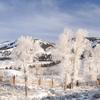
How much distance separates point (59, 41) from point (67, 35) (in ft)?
6.58

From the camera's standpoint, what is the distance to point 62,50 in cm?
6203

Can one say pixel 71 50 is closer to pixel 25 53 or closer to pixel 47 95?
pixel 25 53

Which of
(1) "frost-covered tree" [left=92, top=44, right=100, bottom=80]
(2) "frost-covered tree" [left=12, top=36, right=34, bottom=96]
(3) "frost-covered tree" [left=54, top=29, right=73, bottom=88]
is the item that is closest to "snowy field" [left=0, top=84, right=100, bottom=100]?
(2) "frost-covered tree" [left=12, top=36, right=34, bottom=96]

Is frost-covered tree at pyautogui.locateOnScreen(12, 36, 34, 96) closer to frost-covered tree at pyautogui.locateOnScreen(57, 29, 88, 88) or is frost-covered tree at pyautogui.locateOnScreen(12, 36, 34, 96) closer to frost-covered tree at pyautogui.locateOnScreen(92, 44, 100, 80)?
frost-covered tree at pyautogui.locateOnScreen(57, 29, 88, 88)

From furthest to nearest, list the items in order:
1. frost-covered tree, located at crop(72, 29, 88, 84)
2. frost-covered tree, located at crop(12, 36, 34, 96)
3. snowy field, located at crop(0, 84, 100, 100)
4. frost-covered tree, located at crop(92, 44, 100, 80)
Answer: frost-covered tree, located at crop(92, 44, 100, 80)
frost-covered tree, located at crop(72, 29, 88, 84)
frost-covered tree, located at crop(12, 36, 34, 96)
snowy field, located at crop(0, 84, 100, 100)

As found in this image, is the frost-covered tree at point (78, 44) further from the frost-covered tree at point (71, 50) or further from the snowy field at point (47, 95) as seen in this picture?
the snowy field at point (47, 95)

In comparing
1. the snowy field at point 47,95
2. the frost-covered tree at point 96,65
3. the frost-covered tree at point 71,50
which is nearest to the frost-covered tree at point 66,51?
the frost-covered tree at point 71,50

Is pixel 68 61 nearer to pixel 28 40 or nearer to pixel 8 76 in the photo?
pixel 28 40

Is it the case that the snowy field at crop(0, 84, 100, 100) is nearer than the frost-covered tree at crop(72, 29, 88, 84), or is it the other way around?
the snowy field at crop(0, 84, 100, 100)

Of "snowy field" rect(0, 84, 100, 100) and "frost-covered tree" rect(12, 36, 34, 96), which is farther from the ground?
"frost-covered tree" rect(12, 36, 34, 96)

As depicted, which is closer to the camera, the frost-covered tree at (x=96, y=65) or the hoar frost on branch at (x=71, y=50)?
the hoar frost on branch at (x=71, y=50)

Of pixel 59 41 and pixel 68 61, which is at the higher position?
pixel 59 41

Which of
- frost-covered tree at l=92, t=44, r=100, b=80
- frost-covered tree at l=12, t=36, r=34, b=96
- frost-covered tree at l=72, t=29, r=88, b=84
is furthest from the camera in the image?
frost-covered tree at l=92, t=44, r=100, b=80

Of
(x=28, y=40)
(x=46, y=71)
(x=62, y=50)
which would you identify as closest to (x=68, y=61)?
(x=62, y=50)
